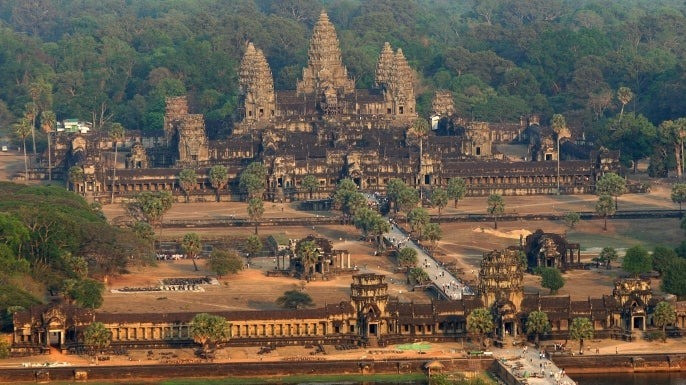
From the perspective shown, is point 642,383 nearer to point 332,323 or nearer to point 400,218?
point 332,323

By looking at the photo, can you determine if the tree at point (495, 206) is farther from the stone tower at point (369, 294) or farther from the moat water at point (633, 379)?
the moat water at point (633, 379)

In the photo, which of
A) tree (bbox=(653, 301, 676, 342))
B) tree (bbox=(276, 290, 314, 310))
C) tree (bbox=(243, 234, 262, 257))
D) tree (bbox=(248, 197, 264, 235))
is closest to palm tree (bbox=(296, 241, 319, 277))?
tree (bbox=(243, 234, 262, 257))

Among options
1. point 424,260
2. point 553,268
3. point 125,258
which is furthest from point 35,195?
point 553,268

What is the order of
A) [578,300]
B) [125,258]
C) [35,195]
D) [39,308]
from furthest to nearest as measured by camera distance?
[35,195] < [125,258] < [578,300] < [39,308]

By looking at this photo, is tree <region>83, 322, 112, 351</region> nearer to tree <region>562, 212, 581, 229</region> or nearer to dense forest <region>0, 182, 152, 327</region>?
dense forest <region>0, 182, 152, 327</region>

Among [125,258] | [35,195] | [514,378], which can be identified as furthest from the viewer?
[35,195]
